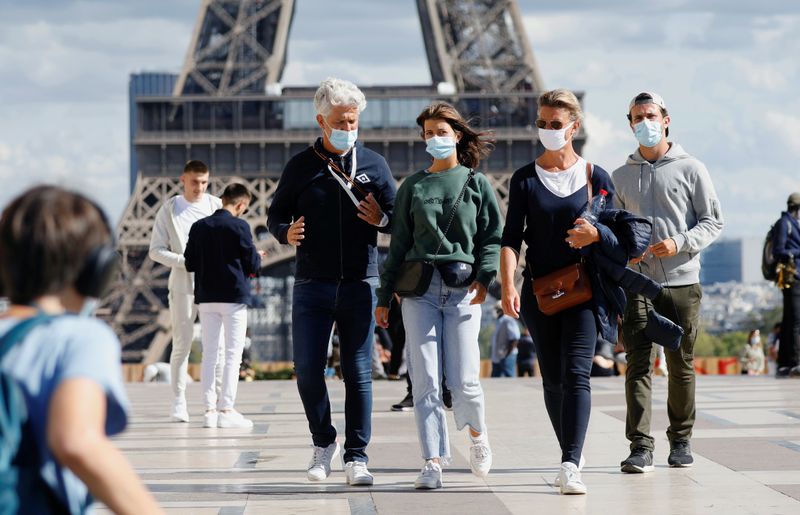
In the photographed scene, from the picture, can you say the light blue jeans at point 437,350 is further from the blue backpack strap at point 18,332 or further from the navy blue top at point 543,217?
the blue backpack strap at point 18,332

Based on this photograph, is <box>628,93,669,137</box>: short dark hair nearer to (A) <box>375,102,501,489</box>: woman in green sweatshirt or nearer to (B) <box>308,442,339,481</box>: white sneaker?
(A) <box>375,102,501,489</box>: woman in green sweatshirt

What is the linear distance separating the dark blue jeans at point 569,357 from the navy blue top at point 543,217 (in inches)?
6.9

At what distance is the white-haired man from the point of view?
7.30 meters

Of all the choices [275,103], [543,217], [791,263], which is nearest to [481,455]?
[543,217]

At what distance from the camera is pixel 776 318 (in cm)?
9438

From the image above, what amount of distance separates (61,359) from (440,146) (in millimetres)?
4820

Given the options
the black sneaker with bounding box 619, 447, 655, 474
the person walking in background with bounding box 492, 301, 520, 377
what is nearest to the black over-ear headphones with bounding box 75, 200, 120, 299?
the black sneaker with bounding box 619, 447, 655, 474

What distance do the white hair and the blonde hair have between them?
0.88 meters

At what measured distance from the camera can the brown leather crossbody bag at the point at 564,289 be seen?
22.7 ft

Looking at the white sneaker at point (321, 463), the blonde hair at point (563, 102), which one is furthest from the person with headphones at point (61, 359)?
the white sneaker at point (321, 463)

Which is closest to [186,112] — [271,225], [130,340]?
[130,340]

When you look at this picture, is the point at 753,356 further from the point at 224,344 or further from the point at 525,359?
the point at 224,344

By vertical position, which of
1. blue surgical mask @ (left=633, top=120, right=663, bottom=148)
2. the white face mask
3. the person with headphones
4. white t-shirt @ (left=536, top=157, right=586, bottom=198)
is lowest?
the person with headphones

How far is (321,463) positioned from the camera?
24.5 feet
